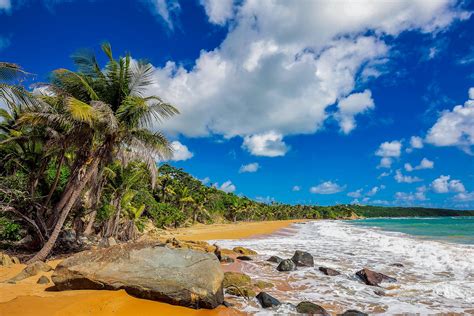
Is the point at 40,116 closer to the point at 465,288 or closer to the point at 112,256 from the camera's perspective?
the point at 112,256

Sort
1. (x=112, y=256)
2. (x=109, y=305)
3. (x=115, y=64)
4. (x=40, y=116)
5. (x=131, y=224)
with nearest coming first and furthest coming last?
1. (x=109, y=305)
2. (x=112, y=256)
3. (x=40, y=116)
4. (x=115, y=64)
5. (x=131, y=224)

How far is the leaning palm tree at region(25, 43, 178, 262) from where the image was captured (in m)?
11.3

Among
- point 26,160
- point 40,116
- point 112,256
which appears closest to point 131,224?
point 26,160

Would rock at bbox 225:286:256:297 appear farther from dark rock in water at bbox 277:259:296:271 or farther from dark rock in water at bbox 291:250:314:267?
dark rock in water at bbox 291:250:314:267

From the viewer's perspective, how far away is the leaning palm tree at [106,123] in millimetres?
11320

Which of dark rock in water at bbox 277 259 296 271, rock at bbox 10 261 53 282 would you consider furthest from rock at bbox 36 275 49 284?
dark rock in water at bbox 277 259 296 271

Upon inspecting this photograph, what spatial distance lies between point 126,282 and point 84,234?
1300 centimetres

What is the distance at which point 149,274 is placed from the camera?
23.5ft

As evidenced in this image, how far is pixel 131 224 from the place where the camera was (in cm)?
2123

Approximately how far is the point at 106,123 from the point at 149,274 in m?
5.99

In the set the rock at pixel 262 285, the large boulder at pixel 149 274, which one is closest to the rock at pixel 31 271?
the large boulder at pixel 149 274

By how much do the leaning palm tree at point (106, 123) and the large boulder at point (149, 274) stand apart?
4.37m

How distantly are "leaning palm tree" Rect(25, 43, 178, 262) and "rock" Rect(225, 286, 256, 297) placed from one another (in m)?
5.33

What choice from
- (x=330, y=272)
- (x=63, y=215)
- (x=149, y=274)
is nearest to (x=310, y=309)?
(x=149, y=274)
